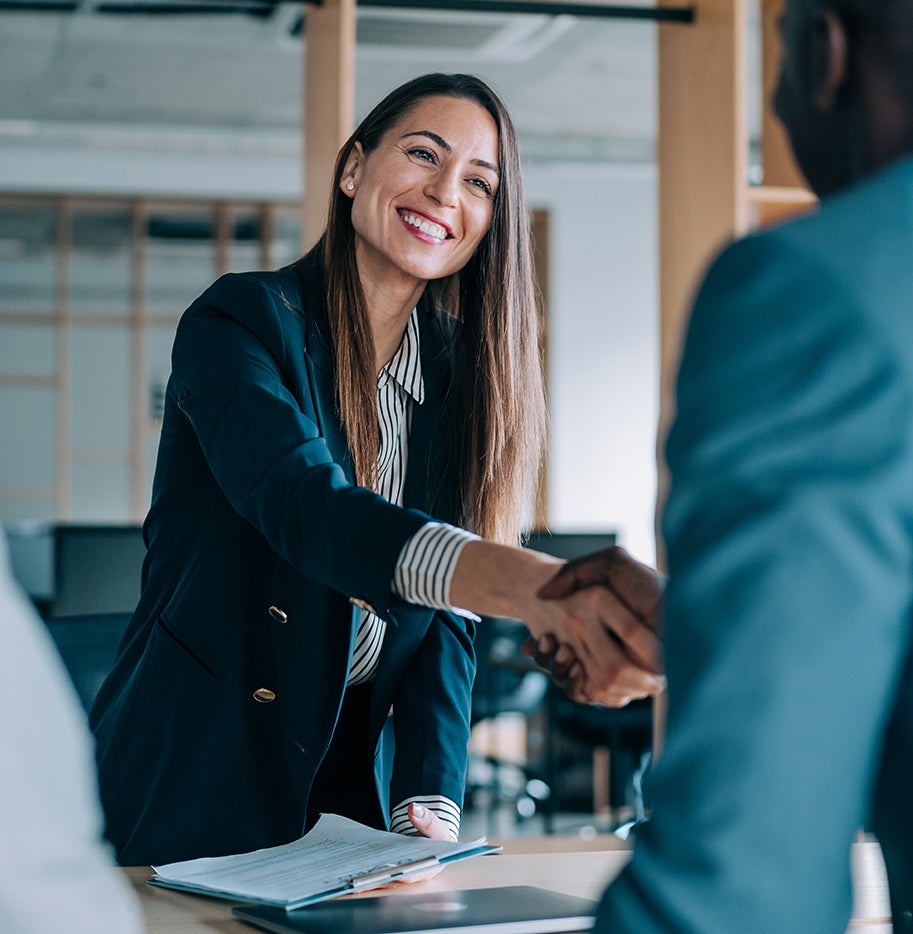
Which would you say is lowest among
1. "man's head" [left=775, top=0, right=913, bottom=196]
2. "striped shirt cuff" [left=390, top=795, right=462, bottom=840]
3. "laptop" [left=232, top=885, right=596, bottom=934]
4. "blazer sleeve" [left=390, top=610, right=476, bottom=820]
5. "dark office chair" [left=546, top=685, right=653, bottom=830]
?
"dark office chair" [left=546, top=685, right=653, bottom=830]

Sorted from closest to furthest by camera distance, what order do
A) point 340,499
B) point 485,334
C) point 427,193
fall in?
point 340,499
point 427,193
point 485,334

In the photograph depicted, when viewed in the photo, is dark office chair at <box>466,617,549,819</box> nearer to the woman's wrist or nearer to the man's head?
the woman's wrist

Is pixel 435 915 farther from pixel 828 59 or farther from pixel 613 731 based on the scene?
pixel 613 731

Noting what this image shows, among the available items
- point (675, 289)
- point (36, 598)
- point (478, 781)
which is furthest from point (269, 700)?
point (478, 781)

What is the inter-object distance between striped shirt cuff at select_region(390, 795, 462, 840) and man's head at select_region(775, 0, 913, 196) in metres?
1.10

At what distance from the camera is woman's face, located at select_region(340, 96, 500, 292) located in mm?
1740

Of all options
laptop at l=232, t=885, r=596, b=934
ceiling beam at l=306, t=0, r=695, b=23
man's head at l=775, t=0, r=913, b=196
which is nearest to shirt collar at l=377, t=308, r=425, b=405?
laptop at l=232, t=885, r=596, b=934

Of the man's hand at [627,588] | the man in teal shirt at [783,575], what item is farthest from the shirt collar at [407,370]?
the man in teal shirt at [783,575]

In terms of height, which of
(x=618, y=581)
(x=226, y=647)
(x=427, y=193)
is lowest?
(x=226, y=647)

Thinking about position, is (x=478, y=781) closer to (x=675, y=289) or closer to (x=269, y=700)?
(x=675, y=289)

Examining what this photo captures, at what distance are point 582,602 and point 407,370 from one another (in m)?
0.66

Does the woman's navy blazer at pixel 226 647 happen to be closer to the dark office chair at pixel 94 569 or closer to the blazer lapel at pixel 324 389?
the blazer lapel at pixel 324 389

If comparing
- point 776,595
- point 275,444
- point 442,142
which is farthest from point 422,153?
point 776,595

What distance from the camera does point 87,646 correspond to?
1.90 metres
